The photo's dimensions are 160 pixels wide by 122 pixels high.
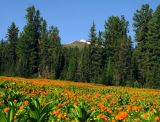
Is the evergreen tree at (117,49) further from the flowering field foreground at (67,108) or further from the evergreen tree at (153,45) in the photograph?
the flowering field foreground at (67,108)

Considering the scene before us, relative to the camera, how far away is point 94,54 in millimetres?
82125

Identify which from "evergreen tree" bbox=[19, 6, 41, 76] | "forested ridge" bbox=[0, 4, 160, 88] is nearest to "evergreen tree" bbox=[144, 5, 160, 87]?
"forested ridge" bbox=[0, 4, 160, 88]

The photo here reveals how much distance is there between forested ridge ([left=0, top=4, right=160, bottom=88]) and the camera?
241 ft

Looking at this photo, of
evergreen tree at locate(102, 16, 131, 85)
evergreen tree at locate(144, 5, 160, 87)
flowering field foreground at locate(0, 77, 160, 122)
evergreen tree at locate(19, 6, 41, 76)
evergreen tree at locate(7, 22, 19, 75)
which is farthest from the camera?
evergreen tree at locate(7, 22, 19, 75)

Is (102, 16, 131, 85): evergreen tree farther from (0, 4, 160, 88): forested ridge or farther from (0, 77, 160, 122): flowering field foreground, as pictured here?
(0, 77, 160, 122): flowering field foreground

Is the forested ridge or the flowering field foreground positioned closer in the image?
the flowering field foreground

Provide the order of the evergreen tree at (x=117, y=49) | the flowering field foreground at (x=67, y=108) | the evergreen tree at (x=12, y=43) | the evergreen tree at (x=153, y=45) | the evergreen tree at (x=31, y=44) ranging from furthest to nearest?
the evergreen tree at (x=12, y=43)
the evergreen tree at (x=31, y=44)
the evergreen tree at (x=153, y=45)
the evergreen tree at (x=117, y=49)
the flowering field foreground at (x=67, y=108)

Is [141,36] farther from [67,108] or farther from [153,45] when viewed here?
[67,108]

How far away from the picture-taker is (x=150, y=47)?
76.4 metres

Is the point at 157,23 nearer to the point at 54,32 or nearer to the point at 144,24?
the point at 144,24

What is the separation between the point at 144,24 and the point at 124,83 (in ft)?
54.4

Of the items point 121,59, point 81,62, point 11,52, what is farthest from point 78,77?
point 11,52

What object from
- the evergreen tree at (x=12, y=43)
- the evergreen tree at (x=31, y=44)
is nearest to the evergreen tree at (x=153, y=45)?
the evergreen tree at (x=31, y=44)

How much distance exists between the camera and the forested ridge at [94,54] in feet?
241
